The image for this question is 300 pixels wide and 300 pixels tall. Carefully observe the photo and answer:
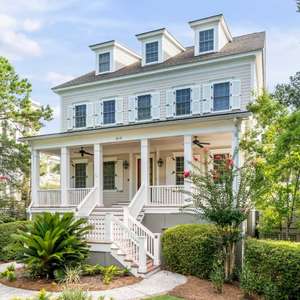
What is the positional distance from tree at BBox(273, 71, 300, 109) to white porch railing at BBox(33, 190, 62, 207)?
9805mm

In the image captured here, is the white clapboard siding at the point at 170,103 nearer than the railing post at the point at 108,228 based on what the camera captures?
No

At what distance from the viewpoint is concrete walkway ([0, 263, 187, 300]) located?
7.76 m

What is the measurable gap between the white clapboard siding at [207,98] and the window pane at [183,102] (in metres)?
0.73

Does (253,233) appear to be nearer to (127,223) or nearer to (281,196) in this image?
(281,196)

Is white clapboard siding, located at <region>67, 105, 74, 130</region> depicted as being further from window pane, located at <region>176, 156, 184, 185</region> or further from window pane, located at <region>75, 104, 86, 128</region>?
window pane, located at <region>176, 156, 184, 185</region>

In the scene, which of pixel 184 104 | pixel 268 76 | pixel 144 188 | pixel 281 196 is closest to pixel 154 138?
pixel 144 188

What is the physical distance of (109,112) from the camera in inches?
691

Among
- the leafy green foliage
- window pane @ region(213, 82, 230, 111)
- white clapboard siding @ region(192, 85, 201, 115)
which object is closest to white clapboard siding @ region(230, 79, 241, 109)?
window pane @ region(213, 82, 230, 111)

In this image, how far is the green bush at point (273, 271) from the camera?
7188mm

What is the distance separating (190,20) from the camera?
16016mm

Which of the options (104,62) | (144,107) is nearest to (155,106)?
(144,107)

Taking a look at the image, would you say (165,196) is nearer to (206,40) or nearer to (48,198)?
(48,198)

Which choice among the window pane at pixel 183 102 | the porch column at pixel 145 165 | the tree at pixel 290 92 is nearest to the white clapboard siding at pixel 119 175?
the window pane at pixel 183 102

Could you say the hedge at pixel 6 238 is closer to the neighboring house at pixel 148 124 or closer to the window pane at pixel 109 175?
the neighboring house at pixel 148 124
